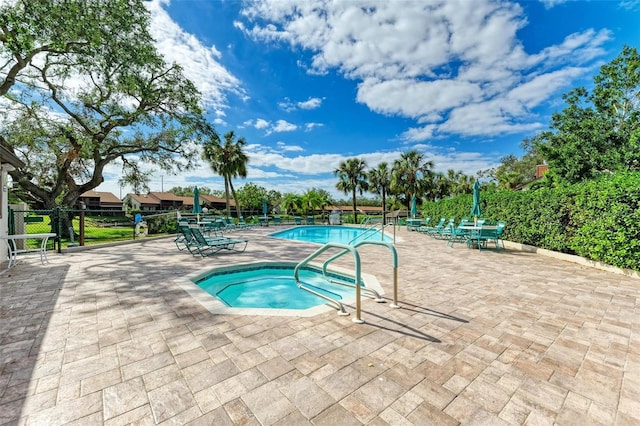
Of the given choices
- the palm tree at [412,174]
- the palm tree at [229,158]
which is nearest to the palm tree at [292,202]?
the palm tree at [229,158]

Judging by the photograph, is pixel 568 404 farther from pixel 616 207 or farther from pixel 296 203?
pixel 296 203

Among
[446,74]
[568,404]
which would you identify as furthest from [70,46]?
[446,74]

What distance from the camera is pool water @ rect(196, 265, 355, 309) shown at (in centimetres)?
544

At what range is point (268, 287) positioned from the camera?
6234 millimetres

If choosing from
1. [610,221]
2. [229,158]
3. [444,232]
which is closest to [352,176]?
[229,158]

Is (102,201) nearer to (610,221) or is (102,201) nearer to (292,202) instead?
(292,202)

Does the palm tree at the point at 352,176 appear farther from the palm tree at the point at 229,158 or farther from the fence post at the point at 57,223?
the fence post at the point at 57,223

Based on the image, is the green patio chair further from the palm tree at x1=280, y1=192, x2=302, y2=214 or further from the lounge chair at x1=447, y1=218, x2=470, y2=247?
the palm tree at x1=280, y1=192, x2=302, y2=214

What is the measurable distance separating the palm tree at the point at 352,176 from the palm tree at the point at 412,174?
337 cm

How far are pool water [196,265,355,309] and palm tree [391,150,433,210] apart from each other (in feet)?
80.6

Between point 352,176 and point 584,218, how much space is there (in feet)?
79.8

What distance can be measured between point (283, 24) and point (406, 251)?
10.5 meters

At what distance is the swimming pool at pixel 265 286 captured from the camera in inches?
205

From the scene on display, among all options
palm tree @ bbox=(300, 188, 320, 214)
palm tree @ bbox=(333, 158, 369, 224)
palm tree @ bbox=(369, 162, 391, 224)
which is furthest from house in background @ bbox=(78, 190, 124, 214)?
palm tree @ bbox=(369, 162, 391, 224)
